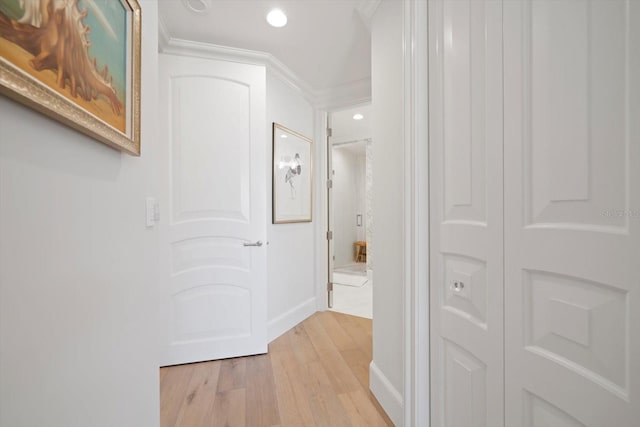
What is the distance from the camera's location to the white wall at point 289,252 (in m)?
2.34

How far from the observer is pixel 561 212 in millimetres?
658

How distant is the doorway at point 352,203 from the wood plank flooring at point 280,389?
6.19 feet

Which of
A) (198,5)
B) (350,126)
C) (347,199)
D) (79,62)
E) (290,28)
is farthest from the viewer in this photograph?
(347,199)

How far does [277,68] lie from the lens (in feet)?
7.66

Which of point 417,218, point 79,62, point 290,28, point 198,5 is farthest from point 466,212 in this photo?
point 198,5

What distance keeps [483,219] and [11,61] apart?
1217 mm

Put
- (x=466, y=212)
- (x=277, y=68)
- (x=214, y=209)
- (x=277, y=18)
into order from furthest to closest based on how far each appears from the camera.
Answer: (x=277, y=68), (x=214, y=209), (x=277, y=18), (x=466, y=212)

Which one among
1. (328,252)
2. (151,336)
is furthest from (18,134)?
(328,252)

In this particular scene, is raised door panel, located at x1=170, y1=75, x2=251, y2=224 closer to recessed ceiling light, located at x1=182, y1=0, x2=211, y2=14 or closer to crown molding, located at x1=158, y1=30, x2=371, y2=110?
crown molding, located at x1=158, y1=30, x2=371, y2=110

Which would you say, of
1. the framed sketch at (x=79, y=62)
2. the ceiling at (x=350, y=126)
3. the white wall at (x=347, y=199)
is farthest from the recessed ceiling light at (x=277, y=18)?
the white wall at (x=347, y=199)

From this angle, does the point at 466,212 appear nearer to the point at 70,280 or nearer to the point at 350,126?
the point at 70,280

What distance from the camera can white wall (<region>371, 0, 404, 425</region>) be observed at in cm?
132

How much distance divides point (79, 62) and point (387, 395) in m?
1.88

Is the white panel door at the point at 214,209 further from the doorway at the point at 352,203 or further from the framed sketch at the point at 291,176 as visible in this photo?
the doorway at the point at 352,203
